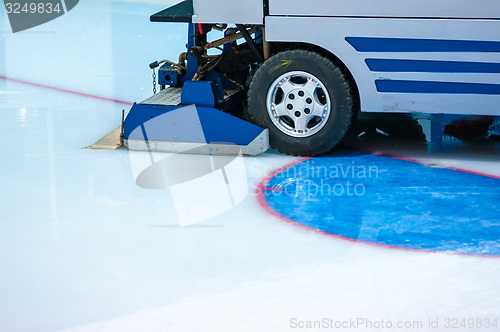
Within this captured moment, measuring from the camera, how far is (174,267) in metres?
2.57

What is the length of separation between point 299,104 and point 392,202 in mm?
1112

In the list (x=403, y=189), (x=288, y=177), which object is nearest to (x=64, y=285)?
(x=288, y=177)

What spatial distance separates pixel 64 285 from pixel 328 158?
228 centimetres

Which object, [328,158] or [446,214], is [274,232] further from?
[328,158]

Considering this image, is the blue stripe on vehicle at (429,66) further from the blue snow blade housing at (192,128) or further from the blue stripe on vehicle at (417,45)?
the blue snow blade housing at (192,128)

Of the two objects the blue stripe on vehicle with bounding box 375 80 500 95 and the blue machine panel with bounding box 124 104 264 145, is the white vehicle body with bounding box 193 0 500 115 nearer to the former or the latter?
the blue stripe on vehicle with bounding box 375 80 500 95

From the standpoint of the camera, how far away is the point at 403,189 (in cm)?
354

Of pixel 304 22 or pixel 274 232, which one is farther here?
pixel 304 22

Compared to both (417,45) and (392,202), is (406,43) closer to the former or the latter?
(417,45)

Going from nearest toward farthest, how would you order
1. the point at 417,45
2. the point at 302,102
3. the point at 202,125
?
the point at 417,45 → the point at 302,102 → the point at 202,125

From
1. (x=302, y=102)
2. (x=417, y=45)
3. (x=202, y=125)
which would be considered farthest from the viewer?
(x=202, y=125)

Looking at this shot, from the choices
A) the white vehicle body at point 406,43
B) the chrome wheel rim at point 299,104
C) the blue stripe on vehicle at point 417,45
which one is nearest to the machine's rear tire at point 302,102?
the chrome wheel rim at point 299,104

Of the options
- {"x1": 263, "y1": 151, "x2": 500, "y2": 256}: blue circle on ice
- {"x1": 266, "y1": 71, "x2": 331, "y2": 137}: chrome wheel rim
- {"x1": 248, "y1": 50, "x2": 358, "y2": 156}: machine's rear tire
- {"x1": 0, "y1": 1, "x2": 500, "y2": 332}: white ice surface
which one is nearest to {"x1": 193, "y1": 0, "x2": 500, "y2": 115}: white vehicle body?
{"x1": 248, "y1": 50, "x2": 358, "y2": 156}: machine's rear tire

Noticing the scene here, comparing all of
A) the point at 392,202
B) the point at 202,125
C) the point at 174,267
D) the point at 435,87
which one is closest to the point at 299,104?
the point at 202,125
